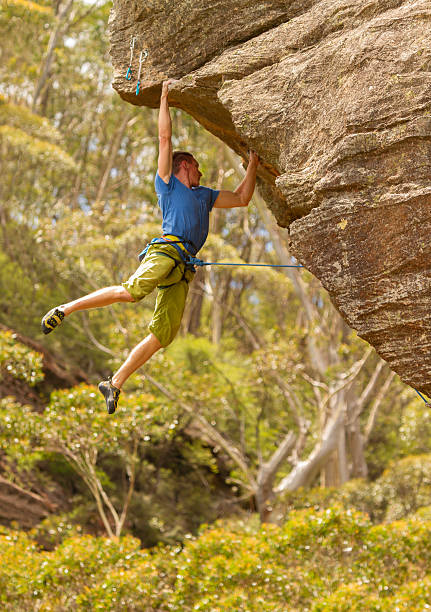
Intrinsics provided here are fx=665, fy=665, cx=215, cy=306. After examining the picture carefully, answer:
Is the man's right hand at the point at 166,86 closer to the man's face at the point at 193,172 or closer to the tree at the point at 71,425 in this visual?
the man's face at the point at 193,172

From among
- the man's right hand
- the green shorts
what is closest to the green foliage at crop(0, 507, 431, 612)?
the green shorts

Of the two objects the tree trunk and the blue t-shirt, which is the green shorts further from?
the tree trunk

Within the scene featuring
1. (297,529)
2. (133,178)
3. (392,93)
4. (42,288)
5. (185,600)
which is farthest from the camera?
(133,178)

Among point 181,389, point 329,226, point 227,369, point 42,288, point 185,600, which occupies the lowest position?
point 185,600

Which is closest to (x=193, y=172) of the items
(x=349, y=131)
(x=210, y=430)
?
(x=349, y=131)

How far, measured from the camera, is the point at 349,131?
372 cm

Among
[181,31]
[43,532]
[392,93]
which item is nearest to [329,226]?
[392,93]

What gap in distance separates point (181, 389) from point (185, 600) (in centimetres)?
531

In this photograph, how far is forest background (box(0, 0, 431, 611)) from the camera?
7.31 meters

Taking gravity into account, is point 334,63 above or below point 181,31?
below

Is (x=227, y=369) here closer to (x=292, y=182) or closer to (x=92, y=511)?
(x=92, y=511)

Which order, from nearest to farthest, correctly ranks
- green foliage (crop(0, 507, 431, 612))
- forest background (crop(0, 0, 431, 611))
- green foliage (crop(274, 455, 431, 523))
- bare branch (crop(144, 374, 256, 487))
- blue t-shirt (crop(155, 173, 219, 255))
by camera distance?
blue t-shirt (crop(155, 173, 219, 255)) → green foliage (crop(0, 507, 431, 612)) → forest background (crop(0, 0, 431, 611)) → bare branch (crop(144, 374, 256, 487)) → green foliage (crop(274, 455, 431, 523))

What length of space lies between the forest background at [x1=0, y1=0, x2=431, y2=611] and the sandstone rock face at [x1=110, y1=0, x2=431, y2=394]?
13.1 feet

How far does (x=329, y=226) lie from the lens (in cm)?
381
